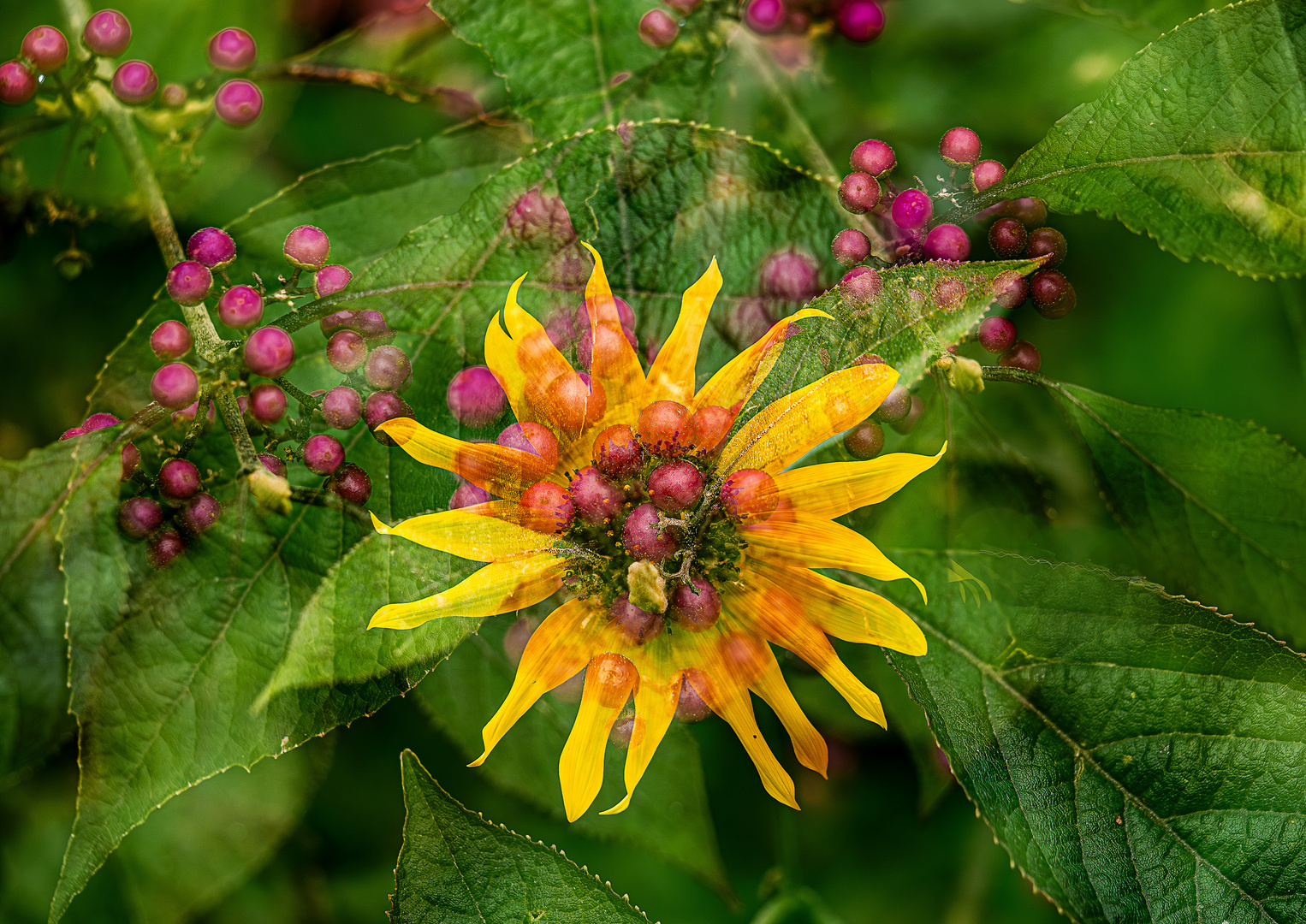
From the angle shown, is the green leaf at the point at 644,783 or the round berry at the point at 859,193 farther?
the green leaf at the point at 644,783

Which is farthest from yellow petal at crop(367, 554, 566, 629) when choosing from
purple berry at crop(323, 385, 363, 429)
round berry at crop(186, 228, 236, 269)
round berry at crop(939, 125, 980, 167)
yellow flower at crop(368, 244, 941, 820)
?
round berry at crop(939, 125, 980, 167)

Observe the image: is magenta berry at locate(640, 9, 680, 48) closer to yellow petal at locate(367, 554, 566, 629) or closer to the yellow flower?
the yellow flower

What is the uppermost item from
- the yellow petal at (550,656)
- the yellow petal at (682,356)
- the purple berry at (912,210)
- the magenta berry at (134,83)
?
the magenta berry at (134,83)

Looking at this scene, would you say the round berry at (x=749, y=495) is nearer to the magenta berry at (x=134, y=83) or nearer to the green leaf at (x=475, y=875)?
the green leaf at (x=475, y=875)

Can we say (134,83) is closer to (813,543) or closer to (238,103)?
(238,103)

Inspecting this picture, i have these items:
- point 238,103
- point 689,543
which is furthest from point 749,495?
point 238,103

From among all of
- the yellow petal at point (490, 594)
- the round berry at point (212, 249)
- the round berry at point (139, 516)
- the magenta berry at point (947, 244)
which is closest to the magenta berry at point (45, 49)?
the round berry at point (212, 249)
